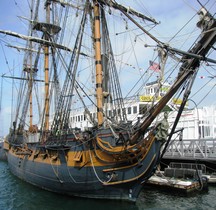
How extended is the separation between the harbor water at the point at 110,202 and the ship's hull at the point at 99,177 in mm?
384

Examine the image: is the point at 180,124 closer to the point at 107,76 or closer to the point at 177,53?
the point at 107,76

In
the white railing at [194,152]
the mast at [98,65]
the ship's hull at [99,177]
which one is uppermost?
the mast at [98,65]

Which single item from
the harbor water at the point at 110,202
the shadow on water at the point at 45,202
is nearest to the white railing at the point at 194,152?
the harbor water at the point at 110,202

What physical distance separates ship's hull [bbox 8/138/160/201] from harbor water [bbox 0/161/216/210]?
0.38 meters

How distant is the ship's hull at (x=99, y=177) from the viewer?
12.9 m

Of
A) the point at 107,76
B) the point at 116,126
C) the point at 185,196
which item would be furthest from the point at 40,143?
the point at 185,196

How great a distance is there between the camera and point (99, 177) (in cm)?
1359

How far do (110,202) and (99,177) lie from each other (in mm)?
1242

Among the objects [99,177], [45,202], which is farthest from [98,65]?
[45,202]

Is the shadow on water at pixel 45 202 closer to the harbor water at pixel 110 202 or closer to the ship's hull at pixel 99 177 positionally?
the harbor water at pixel 110 202

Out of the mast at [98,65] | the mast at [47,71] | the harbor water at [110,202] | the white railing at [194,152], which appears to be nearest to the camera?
the harbor water at [110,202]

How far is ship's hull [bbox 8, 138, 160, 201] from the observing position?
42.4 feet

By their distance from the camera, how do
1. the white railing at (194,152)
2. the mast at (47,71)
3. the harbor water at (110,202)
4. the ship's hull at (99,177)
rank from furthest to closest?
1. the mast at (47,71)
2. the white railing at (194,152)
3. the harbor water at (110,202)
4. the ship's hull at (99,177)

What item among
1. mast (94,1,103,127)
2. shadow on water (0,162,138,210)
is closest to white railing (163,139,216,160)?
mast (94,1,103,127)
